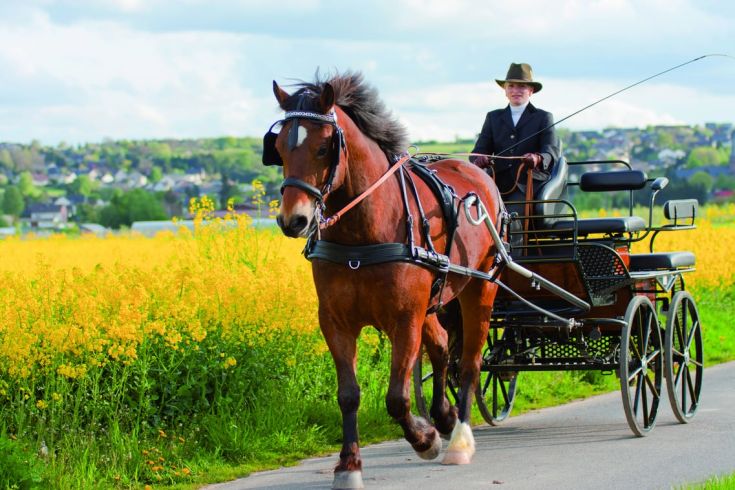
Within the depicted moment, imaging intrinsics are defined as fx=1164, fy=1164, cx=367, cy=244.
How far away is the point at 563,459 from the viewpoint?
837 centimetres

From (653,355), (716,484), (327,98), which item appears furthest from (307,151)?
(653,355)

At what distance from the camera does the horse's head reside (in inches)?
260

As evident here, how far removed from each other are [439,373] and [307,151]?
2.76 meters

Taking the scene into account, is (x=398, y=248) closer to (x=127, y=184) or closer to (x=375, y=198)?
(x=375, y=198)

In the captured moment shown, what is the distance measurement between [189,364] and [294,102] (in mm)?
2822

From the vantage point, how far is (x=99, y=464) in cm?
761

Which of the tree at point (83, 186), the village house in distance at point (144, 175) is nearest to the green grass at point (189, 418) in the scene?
the village house in distance at point (144, 175)

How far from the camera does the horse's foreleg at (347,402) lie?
724cm

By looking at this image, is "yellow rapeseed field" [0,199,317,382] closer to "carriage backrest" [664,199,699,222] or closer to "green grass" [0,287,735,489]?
"green grass" [0,287,735,489]

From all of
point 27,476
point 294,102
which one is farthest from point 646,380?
point 27,476

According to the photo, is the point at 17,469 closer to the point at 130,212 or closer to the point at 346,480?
the point at 346,480

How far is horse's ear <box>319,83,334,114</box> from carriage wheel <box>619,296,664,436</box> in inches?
137

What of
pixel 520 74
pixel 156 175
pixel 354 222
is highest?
pixel 520 74

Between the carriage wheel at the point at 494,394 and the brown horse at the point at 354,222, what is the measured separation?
2043 mm
